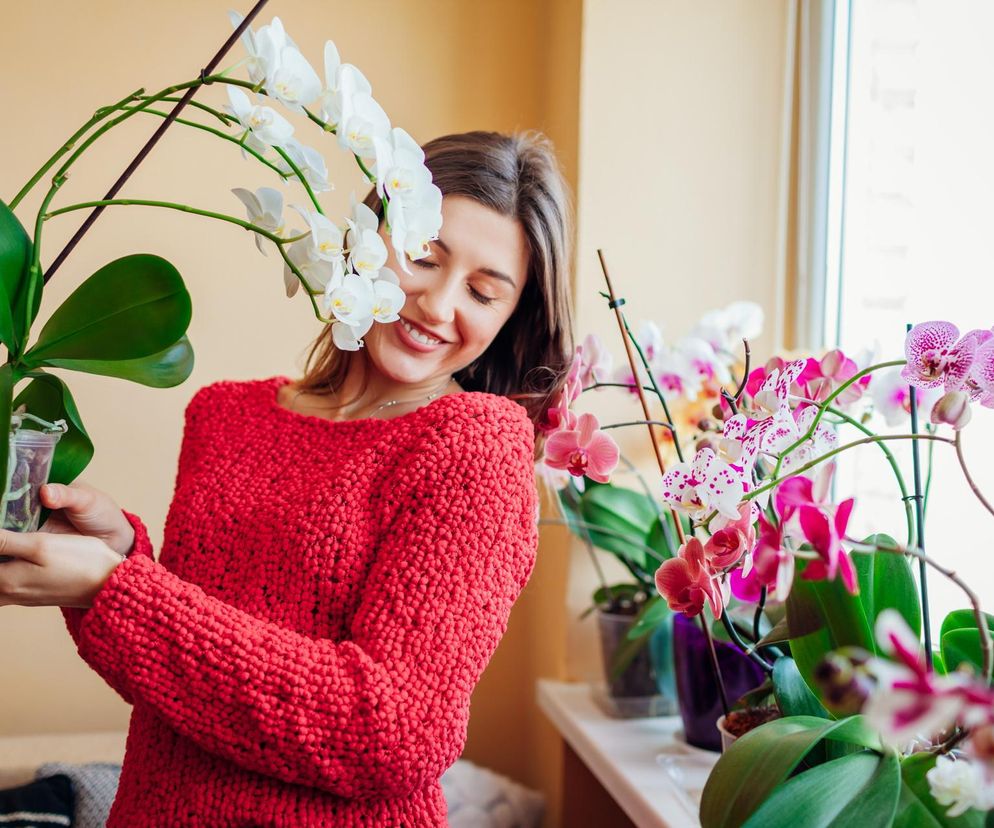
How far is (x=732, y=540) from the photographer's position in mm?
698

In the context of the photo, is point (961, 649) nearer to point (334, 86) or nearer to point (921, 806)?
point (921, 806)

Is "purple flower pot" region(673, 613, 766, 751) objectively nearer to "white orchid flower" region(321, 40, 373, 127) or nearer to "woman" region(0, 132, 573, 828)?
"woman" region(0, 132, 573, 828)

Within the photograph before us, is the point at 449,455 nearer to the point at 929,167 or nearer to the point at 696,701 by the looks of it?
the point at 696,701

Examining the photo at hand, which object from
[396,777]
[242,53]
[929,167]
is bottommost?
[396,777]

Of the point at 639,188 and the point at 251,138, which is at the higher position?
the point at 639,188

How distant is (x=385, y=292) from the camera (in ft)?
2.28

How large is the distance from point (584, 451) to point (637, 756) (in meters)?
0.62

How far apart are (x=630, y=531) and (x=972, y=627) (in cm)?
74

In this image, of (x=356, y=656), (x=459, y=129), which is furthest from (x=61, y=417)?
(x=459, y=129)

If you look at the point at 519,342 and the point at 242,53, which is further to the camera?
the point at 242,53

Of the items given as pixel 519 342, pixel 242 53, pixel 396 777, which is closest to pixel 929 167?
pixel 519 342

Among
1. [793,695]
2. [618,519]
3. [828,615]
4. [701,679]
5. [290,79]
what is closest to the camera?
[290,79]

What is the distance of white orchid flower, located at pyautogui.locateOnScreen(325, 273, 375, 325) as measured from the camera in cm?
65

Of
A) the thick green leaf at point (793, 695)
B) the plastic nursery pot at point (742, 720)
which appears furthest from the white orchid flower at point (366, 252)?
the plastic nursery pot at point (742, 720)
